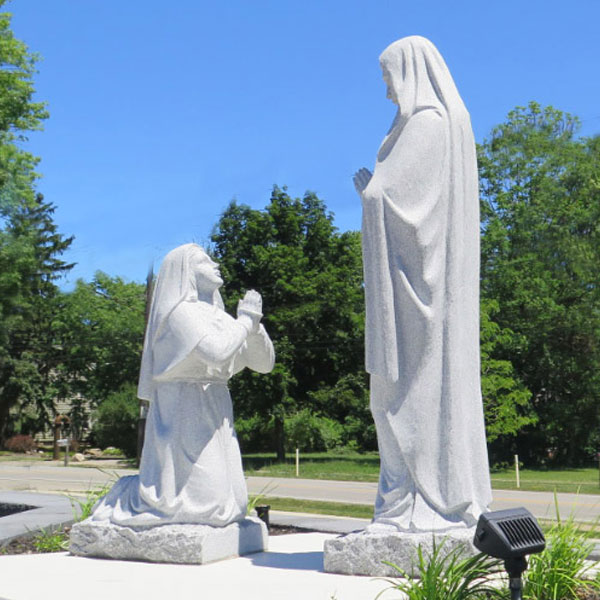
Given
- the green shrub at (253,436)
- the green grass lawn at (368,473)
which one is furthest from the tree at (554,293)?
the green shrub at (253,436)

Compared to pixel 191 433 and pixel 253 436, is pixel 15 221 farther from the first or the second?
pixel 191 433

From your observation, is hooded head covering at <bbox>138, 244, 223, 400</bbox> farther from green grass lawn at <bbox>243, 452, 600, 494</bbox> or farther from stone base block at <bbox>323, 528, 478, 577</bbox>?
green grass lawn at <bbox>243, 452, 600, 494</bbox>

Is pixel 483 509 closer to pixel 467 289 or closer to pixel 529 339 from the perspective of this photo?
pixel 467 289

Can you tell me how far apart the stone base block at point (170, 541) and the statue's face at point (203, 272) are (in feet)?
7.30

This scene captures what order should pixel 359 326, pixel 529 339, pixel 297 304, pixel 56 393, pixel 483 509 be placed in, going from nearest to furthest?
pixel 483 509
pixel 359 326
pixel 297 304
pixel 529 339
pixel 56 393

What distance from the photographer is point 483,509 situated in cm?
655

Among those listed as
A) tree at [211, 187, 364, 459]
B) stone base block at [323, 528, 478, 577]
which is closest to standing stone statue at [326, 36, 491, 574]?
stone base block at [323, 528, 478, 577]

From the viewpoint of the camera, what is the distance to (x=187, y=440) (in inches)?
303

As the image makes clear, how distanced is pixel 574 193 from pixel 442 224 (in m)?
33.5

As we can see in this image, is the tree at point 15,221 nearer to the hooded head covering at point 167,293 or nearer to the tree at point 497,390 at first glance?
the tree at point 497,390

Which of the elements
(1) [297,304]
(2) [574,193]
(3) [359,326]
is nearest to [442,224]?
(3) [359,326]

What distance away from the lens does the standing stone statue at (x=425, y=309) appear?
21.3 ft

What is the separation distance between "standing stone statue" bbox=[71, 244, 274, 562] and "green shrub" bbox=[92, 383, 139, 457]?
34.1m

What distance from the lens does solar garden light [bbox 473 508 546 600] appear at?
4434 millimetres
